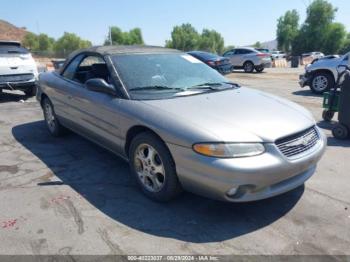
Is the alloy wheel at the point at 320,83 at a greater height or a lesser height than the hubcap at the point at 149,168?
lesser

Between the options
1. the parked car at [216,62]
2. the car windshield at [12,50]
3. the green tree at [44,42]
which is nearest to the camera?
the car windshield at [12,50]

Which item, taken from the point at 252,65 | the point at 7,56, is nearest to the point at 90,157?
the point at 7,56

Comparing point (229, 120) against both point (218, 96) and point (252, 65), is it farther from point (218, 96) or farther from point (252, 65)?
point (252, 65)

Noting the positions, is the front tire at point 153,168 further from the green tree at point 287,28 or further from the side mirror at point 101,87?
the green tree at point 287,28

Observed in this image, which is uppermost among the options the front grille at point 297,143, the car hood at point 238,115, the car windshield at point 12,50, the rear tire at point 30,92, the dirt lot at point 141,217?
the car windshield at point 12,50

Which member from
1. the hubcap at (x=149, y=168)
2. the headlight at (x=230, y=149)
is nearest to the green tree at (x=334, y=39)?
the hubcap at (x=149, y=168)

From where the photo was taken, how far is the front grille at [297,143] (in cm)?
316

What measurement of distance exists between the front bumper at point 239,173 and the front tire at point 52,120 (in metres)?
3.19

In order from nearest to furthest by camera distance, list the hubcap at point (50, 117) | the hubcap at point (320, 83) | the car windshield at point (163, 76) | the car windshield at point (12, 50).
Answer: the car windshield at point (163, 76) → the hubcap at point (50, 117) → the car windshield at point (12, 50) → the hubcap at point (320, 83)

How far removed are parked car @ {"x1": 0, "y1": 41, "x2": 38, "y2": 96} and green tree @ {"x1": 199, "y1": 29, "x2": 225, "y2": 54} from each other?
85.2m

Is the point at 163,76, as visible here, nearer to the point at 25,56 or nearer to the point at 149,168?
the point at 149,168

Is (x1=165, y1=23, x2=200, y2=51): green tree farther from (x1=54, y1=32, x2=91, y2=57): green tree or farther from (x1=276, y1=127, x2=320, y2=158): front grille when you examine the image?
(x1=276, y1=127, x2=320, y2=158): front grille

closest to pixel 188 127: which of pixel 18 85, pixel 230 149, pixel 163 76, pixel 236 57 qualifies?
pixel 230 149

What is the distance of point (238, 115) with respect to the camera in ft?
11.2
